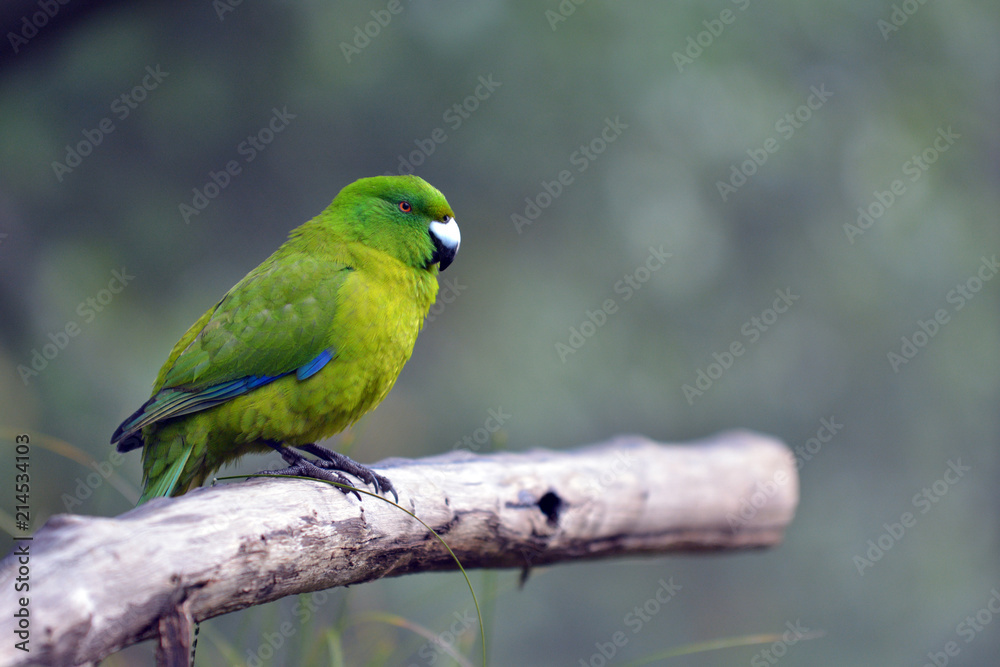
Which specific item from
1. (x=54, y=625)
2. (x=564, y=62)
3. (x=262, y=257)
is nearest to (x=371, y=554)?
(x=54, y=625)

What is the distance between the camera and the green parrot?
2564mm

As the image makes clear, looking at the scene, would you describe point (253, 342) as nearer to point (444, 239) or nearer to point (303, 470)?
point (303, 470)

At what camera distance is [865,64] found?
18.2ft

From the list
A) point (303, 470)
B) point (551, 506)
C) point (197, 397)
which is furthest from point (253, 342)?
point (551, 506)

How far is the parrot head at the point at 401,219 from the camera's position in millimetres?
2914

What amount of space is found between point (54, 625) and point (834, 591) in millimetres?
6255

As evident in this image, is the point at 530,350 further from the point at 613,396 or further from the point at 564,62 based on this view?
the point at 564,62

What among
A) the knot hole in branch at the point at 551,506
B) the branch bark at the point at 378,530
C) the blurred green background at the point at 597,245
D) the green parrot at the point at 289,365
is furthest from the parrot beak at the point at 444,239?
the blurred green background at the point at 597,245

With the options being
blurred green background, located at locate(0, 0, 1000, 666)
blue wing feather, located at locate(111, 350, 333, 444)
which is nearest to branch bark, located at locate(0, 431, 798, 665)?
blue wing feather, located at locate(111, 350, 333, 444)

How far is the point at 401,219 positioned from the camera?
2.95 metres

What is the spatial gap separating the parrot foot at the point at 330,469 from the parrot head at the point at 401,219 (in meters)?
0.75

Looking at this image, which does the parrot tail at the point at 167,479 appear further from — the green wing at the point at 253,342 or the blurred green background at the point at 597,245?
the blurred green background at the point at 597,245

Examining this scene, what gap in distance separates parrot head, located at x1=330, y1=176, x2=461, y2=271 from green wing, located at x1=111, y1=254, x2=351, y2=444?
Result: 0.20 meters

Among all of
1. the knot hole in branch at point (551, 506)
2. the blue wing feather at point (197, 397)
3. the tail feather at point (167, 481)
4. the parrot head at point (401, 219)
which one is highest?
the parrot head at point (401, 219)
